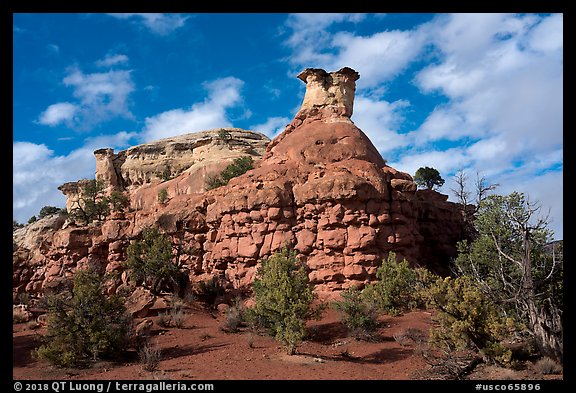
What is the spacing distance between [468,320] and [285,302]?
5323mm

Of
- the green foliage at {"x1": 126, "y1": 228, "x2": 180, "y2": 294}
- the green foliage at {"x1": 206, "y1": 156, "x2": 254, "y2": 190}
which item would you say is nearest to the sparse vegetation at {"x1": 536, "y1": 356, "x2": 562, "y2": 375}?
the green foliage at {"x1": 126, "y1": 228, "x2": 180, "y2": 294}

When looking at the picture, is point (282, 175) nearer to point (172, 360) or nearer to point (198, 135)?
point (172, 360)

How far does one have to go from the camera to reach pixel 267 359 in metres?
12.8

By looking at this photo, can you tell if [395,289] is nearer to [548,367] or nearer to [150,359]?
[548,367]

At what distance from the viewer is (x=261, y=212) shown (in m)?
20.2

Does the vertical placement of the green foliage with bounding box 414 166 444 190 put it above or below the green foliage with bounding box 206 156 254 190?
above

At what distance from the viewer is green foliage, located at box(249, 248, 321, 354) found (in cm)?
1323

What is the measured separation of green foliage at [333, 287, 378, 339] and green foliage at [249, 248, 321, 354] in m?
1.59

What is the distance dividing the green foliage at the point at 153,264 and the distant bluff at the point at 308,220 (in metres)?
1.70

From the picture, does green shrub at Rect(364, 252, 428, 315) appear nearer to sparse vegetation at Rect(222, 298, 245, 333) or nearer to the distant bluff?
the distant bluff

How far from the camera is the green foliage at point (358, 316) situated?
48.7 ft

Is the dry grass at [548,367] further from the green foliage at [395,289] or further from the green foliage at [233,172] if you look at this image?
the green foliage at [233,172]

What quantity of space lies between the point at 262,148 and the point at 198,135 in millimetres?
11355

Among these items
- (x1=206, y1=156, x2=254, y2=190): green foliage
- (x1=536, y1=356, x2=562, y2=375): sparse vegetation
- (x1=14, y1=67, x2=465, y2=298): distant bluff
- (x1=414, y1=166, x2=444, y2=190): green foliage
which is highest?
(x1=414, y1=166, x2=444, y2=190): green foliage
